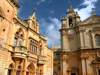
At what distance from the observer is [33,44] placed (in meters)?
19.8

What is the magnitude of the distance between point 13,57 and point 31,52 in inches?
173

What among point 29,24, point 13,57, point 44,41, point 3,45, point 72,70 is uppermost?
point 29,24

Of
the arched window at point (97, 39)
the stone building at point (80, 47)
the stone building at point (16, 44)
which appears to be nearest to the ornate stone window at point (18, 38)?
the stone building at point (16, 44)

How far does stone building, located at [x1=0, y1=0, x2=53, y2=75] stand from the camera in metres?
13.4

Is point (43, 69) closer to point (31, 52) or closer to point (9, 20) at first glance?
point (31, 52)

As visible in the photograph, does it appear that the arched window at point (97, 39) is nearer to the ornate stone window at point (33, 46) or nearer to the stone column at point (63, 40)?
the stone column at point (63, 40)

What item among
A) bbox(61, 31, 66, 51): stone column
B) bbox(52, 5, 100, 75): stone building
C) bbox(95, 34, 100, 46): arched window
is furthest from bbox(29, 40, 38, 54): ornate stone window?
bbox(95, 34, 100, 46): arched window

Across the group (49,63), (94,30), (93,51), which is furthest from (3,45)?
(94,30)

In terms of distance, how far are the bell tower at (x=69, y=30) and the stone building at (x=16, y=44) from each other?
840cm

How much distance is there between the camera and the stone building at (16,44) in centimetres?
1338

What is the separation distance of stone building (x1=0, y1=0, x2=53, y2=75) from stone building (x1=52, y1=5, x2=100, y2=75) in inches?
274

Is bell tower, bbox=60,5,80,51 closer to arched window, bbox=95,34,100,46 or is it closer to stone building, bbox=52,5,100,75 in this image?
stone building, bbox=52,5,100,75

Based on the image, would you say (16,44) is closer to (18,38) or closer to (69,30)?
(18,38)

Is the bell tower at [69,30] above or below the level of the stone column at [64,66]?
above
